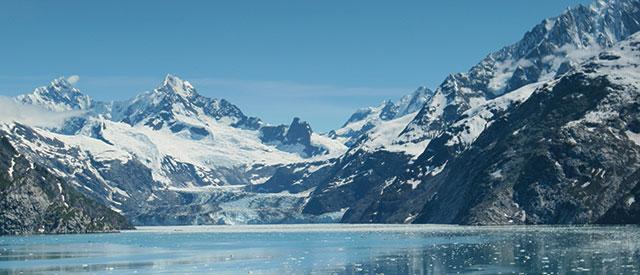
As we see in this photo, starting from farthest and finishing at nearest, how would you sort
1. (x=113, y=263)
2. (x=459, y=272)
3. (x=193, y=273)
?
(x=113, y=263) < (x=193, y=273) < (x=459, y=272)

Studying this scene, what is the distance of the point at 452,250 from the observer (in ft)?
654

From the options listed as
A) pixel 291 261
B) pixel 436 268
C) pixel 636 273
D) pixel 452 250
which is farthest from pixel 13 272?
pixel 636 273

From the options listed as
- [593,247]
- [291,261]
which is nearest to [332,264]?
[291,261]

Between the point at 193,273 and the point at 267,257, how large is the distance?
125 feet

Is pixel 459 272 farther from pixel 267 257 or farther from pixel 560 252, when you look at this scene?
pixel 267 257

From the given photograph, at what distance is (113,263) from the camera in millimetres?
189375

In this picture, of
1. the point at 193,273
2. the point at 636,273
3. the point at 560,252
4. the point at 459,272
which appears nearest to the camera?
the point at 636,273

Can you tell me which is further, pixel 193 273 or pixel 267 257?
pixel 267 257

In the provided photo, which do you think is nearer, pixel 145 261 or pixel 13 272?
pixel 13 272

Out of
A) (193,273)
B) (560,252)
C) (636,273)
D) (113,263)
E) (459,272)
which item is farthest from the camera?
→ (113,263)

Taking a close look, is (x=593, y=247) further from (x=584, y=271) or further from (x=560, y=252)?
(x=584, y=271)

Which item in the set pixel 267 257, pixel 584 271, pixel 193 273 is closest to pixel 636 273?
pixel 584 271

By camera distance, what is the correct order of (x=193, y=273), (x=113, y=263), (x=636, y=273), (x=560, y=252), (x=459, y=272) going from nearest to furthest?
(x=636, y=273), (x=459, y=272), (x=193, y=273), (x=560, y=252), (x=113, y=263)

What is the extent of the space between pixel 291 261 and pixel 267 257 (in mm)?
17178
